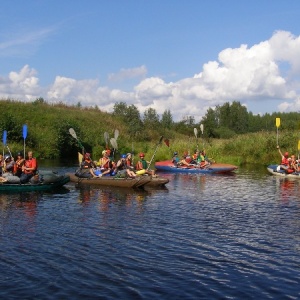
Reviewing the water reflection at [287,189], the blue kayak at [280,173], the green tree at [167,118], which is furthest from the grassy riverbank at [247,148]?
the green tree at [167,118]

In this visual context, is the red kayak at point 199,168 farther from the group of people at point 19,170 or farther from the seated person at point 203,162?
the group of people at point 19,170

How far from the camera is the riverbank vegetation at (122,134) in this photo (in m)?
35.0

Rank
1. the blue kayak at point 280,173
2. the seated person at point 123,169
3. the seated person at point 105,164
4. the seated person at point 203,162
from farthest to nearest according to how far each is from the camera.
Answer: the seated person at point 203,162 → the blue kayak at point 280,173 → the seated person at point 105,164 → the seated person at point 123,169

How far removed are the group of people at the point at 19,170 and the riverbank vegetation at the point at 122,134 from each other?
7901 mm

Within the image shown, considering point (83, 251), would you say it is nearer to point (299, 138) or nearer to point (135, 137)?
point (299, 138)

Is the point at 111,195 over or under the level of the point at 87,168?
under

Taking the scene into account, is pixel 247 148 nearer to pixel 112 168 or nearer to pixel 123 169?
pixel 112 168

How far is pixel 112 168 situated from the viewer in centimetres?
2036

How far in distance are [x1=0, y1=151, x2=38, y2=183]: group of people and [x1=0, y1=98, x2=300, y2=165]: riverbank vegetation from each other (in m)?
7.90

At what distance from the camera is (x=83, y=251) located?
372 inches

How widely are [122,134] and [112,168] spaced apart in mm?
29016

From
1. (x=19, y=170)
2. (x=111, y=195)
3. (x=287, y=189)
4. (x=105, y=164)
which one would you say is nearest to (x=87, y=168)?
(x=105, y=164)

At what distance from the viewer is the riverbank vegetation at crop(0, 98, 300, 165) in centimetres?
3500

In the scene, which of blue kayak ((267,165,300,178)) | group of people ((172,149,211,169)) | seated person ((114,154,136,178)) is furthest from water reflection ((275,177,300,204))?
seated person ((114,154,136,178))
